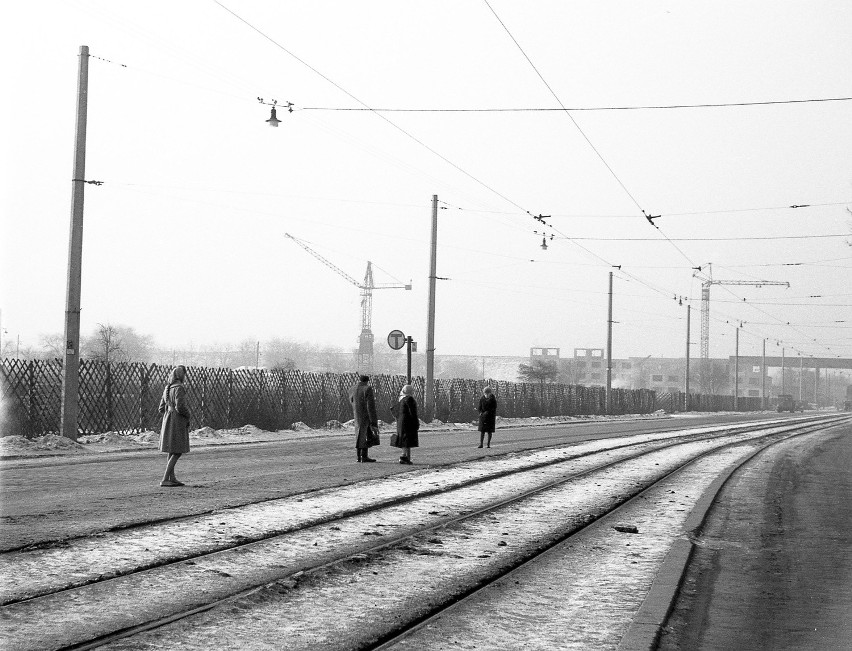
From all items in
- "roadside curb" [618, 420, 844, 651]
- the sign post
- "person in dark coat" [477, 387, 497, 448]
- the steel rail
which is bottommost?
the steel rail

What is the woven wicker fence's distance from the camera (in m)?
23.1

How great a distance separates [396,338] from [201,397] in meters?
8.08

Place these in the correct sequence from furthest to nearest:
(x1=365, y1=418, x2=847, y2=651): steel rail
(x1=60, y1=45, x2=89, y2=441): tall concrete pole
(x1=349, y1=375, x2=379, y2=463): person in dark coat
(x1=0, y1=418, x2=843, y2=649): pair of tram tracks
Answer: (x1=60, y1=45, x2=89, y2=441): tall concrete pole, (x1=349, y1=375, x2=379, y2=463): person in dark coat, (x1=0, y1=418, x2=843, y2=649): pair of tram tracks, (x1=365, y1=418, x2=847, y2=651): steel rail

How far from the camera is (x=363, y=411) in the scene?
18.8 metres

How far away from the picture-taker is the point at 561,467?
1936 cm

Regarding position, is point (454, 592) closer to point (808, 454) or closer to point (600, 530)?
point (600, 530)

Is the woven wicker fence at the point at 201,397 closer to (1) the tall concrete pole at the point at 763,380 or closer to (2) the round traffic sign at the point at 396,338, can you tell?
(2) the round traffic sign at the point at 396,338

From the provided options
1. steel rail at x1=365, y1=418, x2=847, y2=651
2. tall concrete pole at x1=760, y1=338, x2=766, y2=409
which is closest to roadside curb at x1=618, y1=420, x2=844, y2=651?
steel rail at x1=365, y1=418, x2=847, y2=651

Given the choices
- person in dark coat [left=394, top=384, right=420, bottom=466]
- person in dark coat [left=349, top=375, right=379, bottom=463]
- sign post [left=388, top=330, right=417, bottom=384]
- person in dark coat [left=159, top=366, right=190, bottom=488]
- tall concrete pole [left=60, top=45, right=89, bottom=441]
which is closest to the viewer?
person in dark coat [left=159, top=366, right=190, bottom=488]

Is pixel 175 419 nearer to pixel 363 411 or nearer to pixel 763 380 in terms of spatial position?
pixel 363 411

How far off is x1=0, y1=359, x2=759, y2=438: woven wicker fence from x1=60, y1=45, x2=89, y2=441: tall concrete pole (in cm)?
108

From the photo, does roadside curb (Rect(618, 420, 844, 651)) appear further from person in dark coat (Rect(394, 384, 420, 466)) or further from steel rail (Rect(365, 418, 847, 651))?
person in dark coat (Rect(394, 384, 420, 466))

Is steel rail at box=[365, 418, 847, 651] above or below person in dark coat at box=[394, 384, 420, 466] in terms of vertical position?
below

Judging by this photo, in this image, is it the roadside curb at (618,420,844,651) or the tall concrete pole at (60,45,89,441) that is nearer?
the roadside curb at (618,420,844,651)
